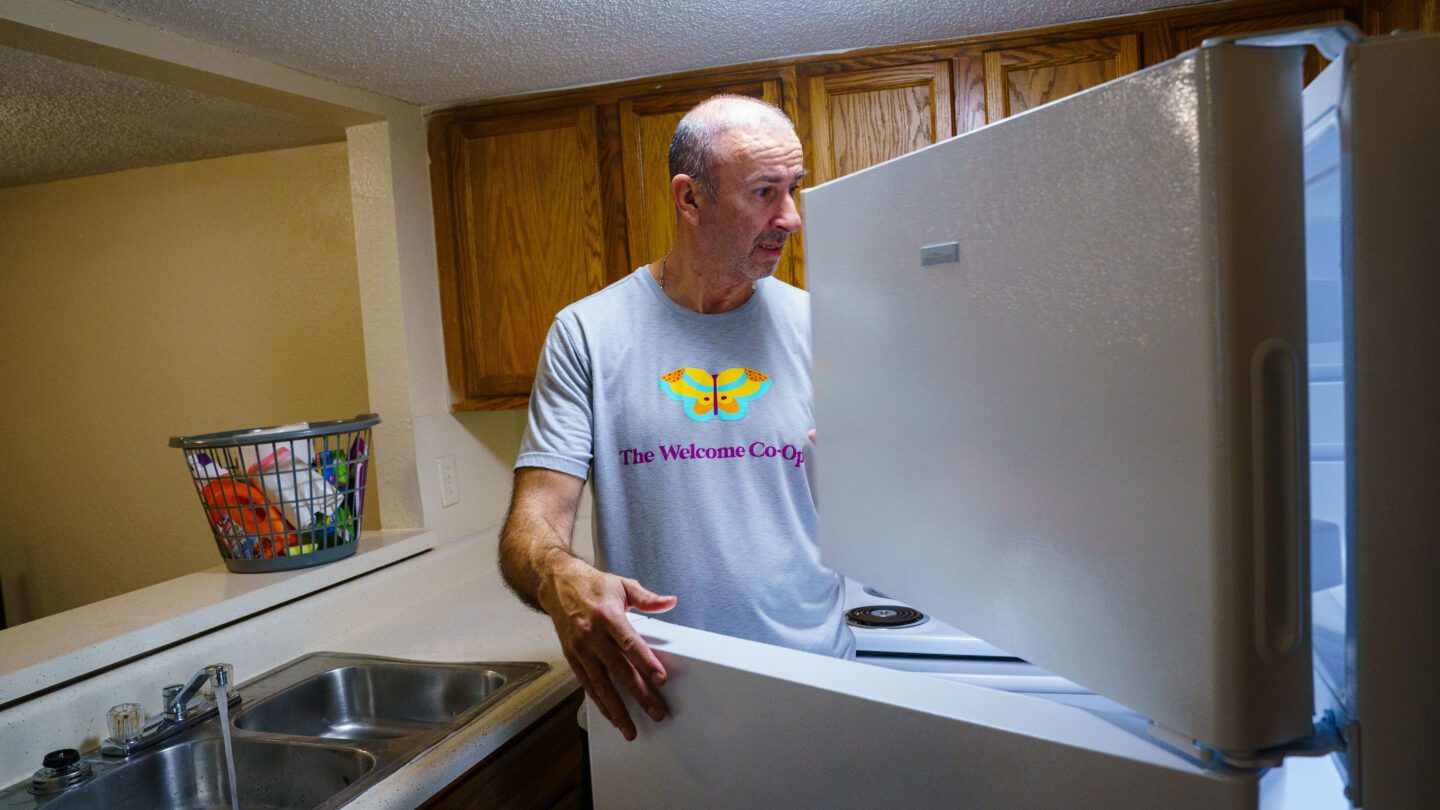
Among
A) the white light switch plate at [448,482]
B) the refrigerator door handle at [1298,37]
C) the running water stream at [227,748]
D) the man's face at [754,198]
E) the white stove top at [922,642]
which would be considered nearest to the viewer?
the refrigerator door handle at [1298,37]

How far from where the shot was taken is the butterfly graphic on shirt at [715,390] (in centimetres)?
123

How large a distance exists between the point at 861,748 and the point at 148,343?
2924 millimetres

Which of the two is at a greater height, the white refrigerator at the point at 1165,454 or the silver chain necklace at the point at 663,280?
the silver chain necklace at the point at 663,280

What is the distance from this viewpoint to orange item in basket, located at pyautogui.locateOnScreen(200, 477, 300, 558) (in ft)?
5.71

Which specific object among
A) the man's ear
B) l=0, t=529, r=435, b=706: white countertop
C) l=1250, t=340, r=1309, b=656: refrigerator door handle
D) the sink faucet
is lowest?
the sink faucet

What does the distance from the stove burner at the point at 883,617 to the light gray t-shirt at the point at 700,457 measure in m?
0.41

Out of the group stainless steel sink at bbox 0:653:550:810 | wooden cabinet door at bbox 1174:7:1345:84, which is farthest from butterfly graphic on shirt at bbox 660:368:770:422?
wooden cabinet door at bbox 1174:7:1345:84

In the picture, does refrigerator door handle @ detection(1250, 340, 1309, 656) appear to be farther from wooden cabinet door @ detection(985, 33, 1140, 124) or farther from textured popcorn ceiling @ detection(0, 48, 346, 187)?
textured popcorn ceiling @ detection(0, 48, 346, 187)

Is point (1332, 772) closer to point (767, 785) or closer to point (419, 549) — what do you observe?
point (767, 785)

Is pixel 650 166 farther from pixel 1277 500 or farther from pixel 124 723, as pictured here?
pixel 1277 500

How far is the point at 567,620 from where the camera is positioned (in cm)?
81

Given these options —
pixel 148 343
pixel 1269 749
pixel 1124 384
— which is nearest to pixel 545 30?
pixel 1124 384

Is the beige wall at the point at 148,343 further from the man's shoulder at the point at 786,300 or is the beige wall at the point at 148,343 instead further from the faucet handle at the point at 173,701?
the man's shoulder at the point at 786,300

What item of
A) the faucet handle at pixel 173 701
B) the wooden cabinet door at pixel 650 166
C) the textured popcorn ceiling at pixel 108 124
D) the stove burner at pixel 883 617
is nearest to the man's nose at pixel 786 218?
the stove burner at pixel 883 617
